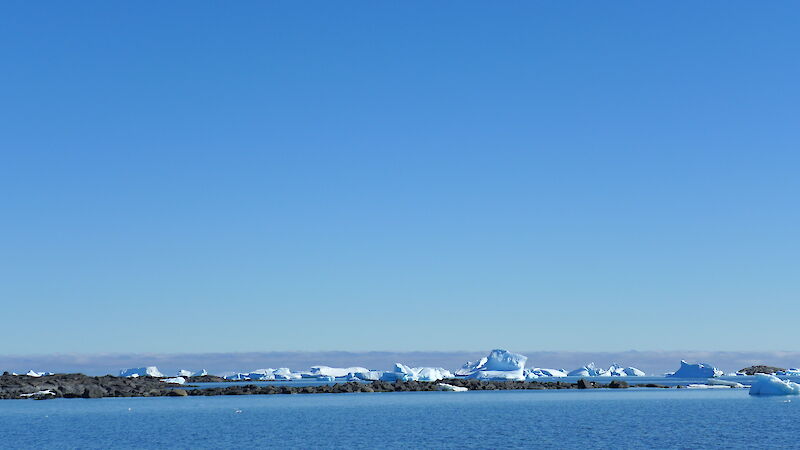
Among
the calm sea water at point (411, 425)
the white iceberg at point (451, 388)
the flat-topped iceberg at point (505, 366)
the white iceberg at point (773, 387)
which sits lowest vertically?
the calm sea water at point (411, 425)

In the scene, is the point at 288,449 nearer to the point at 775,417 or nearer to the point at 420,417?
the point at 420,417

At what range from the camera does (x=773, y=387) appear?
101000 mm

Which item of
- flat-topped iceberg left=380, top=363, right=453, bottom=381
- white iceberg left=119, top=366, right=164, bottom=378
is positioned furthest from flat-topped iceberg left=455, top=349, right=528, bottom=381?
white iceberg left=119, top=366, right=164, bottom=378

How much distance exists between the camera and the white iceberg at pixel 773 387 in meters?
97.6

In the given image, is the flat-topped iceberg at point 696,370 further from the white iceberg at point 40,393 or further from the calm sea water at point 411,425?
the white iceberg at point 40,393

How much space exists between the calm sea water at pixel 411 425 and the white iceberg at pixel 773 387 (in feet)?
35.9

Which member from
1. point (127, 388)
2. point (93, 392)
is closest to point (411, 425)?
point (93, 392)

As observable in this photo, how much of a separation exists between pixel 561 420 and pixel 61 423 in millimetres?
38755

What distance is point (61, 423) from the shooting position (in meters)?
69.5

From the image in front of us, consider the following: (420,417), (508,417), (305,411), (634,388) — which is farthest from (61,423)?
(634,388)

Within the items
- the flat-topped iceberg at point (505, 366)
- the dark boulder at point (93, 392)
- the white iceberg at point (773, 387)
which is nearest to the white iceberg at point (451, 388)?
the flat-topped iceberg at point (505, 366)

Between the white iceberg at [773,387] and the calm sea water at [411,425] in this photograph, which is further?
the white iceberg at [773,387]

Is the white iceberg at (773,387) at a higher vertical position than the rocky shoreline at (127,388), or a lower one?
lower

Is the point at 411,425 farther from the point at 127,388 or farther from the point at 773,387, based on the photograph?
the point at 127,388
